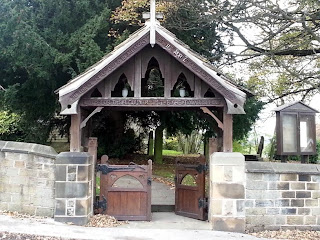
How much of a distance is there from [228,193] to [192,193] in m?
1.10

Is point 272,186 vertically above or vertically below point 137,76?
below

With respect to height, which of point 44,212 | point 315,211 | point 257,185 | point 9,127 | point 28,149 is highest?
point 9,127

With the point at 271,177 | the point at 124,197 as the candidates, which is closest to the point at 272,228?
the point at 271,177

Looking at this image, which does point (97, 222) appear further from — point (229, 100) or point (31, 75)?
point (31, 75)

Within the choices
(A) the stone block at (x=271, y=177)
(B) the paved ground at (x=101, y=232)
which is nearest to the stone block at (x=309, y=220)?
(A) the stone block at (x=271, y=177)

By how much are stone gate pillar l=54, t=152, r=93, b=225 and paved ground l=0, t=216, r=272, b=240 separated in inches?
9.9

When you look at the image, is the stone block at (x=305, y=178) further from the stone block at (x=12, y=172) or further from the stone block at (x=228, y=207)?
the stone block at (x=12, y=172)

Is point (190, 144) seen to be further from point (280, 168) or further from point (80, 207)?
point (80, 207)

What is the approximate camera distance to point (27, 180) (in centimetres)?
→ 707

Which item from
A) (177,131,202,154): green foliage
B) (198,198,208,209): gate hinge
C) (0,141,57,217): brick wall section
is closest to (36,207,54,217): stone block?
(0,141,57,217): brick wall section

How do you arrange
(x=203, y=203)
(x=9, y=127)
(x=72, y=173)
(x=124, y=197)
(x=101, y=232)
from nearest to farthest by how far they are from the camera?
(x=101, y=232) → (x=72, y=173) → (x=124, y=197) → (x=203, y=203) → (x=9, y=127)

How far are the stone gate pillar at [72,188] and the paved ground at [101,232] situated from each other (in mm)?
252

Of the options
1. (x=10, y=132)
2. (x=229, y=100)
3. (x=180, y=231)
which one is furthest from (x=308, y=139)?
(x=10, y=132)

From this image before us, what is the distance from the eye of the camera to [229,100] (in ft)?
21.9
